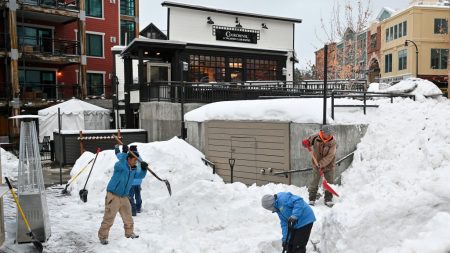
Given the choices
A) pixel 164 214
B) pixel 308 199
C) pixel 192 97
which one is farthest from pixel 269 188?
pixel 192 97

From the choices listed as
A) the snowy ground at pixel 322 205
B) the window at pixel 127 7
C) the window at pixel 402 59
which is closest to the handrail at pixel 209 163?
the snowy ground at pixel 322 205

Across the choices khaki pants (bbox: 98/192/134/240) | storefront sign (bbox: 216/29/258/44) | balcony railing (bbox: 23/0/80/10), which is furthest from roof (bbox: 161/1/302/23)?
khaki pants (bbox: 98/192/134/240)

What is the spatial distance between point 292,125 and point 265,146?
1112mm

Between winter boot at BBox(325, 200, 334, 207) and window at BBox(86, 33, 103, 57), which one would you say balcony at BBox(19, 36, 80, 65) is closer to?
window at BBox(86, 33, 103, 57)

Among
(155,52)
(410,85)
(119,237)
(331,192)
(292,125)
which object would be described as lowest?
(119,237)

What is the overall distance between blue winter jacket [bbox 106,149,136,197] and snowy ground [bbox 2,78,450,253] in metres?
0.94

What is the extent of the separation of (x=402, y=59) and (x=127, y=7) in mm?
27421

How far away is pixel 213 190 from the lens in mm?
8703

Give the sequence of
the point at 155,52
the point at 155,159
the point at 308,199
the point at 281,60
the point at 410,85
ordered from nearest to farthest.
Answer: the point at 308,199 < the point at 155,159 < the point at 410,85 < the point at 155,52 < the point at 281,60

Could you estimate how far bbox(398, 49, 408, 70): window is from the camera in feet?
128

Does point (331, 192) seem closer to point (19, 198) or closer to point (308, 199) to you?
point (308, 199)

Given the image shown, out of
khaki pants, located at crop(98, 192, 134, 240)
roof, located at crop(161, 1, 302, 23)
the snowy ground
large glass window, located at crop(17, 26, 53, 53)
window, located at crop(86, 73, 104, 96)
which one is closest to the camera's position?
the snowy ground

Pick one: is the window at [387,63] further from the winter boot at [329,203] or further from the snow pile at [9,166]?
the snow pile at [9,166]

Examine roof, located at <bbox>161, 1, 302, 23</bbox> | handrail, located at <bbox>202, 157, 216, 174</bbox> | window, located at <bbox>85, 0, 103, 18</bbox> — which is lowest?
handrail, located at <bbox>202, 157, 216, 174</bbox>
